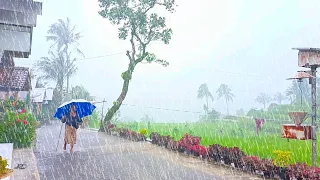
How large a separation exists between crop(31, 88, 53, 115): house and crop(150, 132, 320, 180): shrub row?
72.2 ft

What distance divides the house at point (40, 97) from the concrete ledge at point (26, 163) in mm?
21926

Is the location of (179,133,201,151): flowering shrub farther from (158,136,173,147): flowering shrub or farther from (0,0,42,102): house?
(0,0,42,102): house

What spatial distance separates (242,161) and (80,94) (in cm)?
3180

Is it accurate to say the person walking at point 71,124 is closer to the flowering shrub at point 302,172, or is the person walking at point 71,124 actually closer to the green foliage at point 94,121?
the flowering shrub at point 302,172

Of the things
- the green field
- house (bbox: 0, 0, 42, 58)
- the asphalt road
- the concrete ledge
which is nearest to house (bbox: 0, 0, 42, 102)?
house (bbox: 0, 0, 42, 58)

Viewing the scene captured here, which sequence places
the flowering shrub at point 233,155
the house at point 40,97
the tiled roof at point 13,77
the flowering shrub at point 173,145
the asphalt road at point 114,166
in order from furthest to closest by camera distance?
the house at point 40,97
the flowering shrub at point 173,145
the tiled roof at point 13,77
the flowering shrub at point 233,155
the asphalt road at point 114,166

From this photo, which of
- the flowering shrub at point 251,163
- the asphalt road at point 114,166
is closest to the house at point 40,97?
the asphalt road at point 114,166

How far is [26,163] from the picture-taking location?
344 inches

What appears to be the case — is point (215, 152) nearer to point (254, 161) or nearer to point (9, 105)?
point (254, 161)

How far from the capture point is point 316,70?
26.6 ft

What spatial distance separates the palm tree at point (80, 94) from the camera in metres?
36.9

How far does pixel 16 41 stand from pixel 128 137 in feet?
40.1

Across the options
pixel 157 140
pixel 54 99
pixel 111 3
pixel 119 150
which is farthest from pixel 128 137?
pixel 54 99

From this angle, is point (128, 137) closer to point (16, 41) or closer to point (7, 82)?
point (7, 82)
